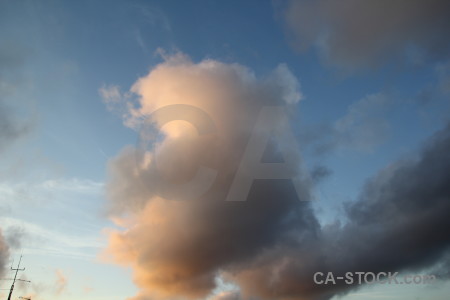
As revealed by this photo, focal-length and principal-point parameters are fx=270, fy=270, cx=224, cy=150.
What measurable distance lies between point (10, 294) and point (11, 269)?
13134 millimetres

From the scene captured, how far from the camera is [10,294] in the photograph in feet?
481

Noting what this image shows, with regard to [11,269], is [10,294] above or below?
below

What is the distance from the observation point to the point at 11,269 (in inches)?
6009
